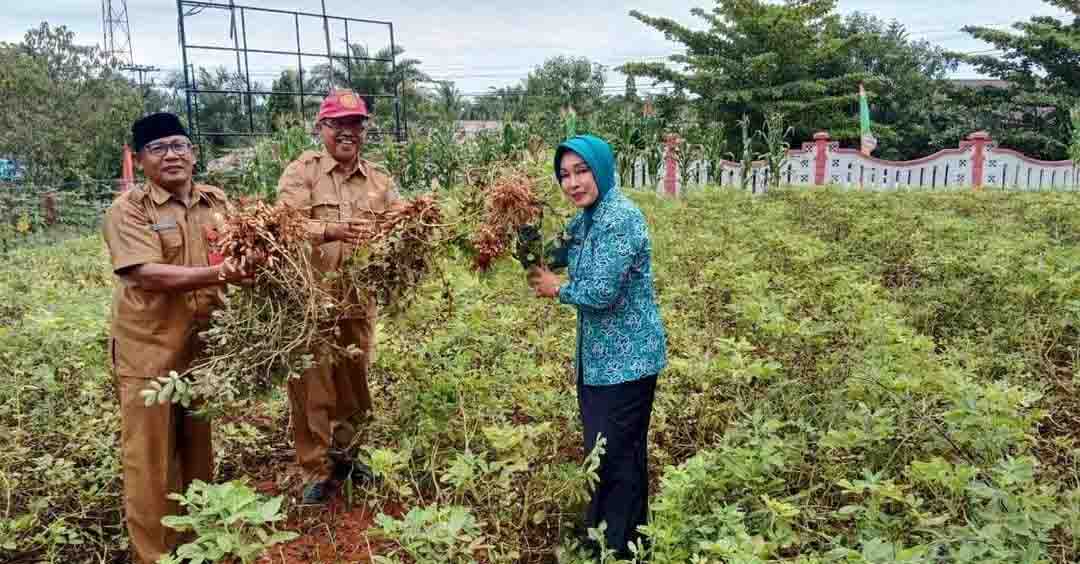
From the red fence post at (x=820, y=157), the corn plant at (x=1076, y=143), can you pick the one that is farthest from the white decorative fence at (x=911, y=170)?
the corn plant at (x=1076, y=143)

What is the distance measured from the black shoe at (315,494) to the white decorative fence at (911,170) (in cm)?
1483

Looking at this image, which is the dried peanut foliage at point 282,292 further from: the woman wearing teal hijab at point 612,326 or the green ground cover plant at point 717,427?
the woman wearing teal hijab at point 612,326

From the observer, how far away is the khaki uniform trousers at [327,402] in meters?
3.16

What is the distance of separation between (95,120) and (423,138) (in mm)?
9669

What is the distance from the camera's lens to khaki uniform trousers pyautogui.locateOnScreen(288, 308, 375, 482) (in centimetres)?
316

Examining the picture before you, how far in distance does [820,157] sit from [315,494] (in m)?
16.8

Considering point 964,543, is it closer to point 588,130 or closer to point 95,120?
point 588,130

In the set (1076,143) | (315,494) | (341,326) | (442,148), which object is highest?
(442,148)

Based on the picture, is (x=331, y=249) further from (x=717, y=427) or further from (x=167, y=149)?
(x=717, y=427)

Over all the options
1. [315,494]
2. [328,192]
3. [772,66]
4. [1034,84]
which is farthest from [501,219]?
[1034,84]

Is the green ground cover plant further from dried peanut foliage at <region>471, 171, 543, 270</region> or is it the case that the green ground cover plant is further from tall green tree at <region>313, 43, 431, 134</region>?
tall green tree at <region>313, 43, 431, 134</region>

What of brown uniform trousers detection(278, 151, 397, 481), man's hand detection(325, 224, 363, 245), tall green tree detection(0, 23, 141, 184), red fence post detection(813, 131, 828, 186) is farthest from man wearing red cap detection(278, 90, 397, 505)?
red fence post detection(813, 131, 828, 186)

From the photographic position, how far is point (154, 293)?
2.64 m

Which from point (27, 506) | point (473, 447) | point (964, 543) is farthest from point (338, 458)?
point (964, 543)
